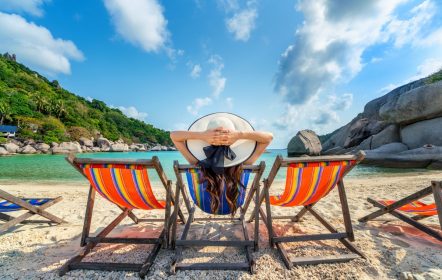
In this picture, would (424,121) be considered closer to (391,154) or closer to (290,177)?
(391,154)

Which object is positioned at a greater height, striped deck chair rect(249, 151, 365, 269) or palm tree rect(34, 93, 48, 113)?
palm tree rect(34, 93, 48, 113)

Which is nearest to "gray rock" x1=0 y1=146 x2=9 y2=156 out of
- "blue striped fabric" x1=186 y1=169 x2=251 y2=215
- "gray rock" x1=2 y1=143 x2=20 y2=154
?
"gray rock" x1=2 y1=143 x2=20 y2=154

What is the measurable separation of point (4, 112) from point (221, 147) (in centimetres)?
5213

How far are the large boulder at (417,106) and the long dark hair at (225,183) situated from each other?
728 inches

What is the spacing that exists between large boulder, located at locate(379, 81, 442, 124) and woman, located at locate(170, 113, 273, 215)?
18.4 metres

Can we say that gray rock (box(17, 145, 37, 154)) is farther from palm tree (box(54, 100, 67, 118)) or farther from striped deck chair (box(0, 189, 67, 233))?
striped deck chair (box(0, 189, 67, 233))

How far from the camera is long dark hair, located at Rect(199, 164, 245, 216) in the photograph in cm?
209

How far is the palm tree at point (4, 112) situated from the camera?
36528 mm

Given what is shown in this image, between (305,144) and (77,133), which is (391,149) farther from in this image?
(77,133)

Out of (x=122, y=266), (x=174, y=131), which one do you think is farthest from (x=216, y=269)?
(x=174, y=131)

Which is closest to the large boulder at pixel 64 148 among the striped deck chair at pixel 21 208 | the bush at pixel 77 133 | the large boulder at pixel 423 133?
the bush at pixel 77 133

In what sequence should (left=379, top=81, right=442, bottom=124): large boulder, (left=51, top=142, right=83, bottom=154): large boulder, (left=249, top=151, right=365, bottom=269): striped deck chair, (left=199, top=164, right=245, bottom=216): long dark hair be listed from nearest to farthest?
1. (left=249, top=151, right=365, bottom=269): striped deck chair
2. (left=199, top=164, right=245, bottom=216): long dark hair
3. (left=379, top=81, right=442, bottom=124): large boulder
4. (left=51, top=142, right=83, bottom=154): large boulder

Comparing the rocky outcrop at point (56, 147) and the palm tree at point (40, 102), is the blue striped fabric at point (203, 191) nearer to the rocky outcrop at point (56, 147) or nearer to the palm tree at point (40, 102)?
the rocky outcrop at point (56, 147)

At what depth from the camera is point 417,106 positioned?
47.8 feet
